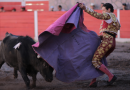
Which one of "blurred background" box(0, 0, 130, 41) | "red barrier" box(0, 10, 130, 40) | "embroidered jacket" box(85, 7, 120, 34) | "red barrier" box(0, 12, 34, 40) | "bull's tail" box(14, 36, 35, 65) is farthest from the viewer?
"red barrier" box(0, 12, 34, 40)

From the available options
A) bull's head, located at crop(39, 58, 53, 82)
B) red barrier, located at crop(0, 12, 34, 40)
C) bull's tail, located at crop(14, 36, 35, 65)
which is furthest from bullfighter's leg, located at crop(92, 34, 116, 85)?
red barrier, located at crop(0, 12, 34, 40)

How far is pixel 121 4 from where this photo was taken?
31.9 feet

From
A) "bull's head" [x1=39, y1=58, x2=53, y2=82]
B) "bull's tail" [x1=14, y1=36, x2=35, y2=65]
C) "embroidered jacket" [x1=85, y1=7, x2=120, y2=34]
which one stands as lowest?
"bull's head" [x1=39, y1=58, x2=53, y2=82]

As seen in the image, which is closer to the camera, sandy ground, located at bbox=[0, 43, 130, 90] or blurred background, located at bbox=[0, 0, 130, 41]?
sandy ground, located at bbox=[0, 43, 130, 90]

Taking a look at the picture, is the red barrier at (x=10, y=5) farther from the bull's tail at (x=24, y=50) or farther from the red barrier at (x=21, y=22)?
the bull's tail at (x=24, y=50)

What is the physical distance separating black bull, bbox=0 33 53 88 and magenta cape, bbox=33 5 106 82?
6.1 inches

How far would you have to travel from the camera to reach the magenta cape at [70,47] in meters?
2.83

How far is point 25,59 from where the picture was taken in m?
3.00

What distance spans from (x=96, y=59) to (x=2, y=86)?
1506 mm

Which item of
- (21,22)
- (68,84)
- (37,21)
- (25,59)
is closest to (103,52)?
(68,84)

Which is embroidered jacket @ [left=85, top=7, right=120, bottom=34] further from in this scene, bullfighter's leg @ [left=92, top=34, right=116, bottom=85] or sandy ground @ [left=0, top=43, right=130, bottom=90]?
sandy ground @ [left=0, top=43, right=130, bottom=90]

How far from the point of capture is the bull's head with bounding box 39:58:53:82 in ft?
9.20

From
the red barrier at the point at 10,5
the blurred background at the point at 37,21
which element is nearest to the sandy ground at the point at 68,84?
the blurred background at the point at 37,21

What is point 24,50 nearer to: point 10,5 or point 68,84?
point 68,84
